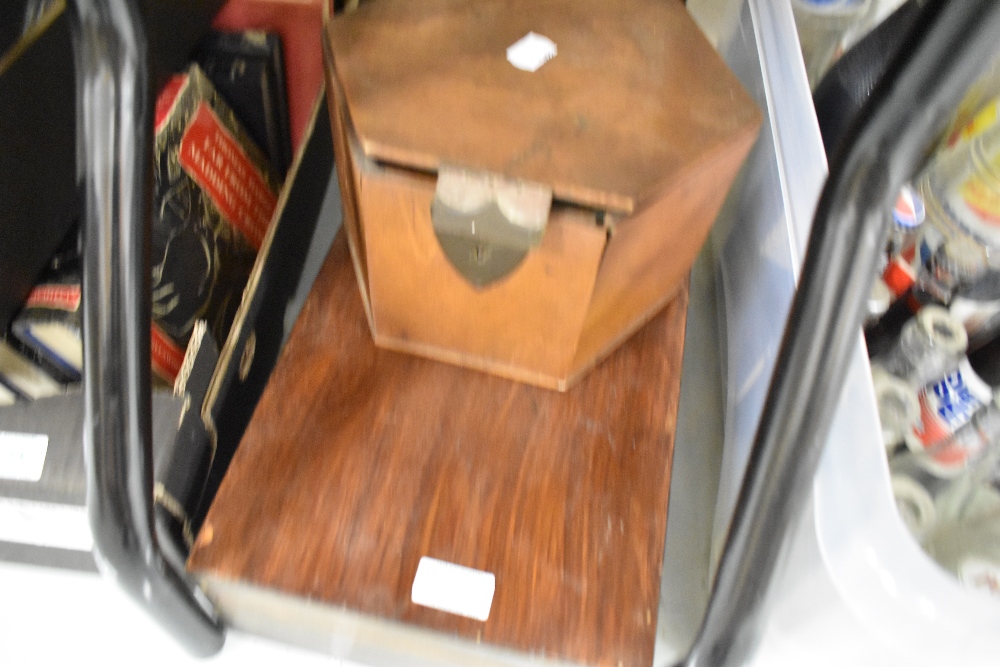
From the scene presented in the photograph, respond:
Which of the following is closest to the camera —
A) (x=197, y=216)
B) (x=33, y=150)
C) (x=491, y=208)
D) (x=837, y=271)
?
(x=837, y=271)

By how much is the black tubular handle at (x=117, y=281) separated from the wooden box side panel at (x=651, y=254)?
32cm

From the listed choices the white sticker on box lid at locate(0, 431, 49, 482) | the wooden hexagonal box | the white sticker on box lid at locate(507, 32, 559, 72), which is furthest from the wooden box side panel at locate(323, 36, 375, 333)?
the white sticker on box lid at locate(0, 431, 49, 482)

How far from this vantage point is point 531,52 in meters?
0.58

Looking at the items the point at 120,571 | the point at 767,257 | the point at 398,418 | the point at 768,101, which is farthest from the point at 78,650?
the point at 768,101

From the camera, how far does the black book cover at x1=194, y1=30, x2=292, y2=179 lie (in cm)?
79

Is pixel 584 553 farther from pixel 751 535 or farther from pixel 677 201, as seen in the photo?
pixel 677 201

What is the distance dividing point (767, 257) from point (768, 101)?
7.3 inches

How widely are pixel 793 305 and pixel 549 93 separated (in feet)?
0.96

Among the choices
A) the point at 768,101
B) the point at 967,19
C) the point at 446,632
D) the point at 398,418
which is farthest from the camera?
the point at 768,101

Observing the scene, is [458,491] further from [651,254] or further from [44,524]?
[44,524]

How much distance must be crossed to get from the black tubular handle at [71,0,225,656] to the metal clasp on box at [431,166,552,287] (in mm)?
195

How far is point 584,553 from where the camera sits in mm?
554

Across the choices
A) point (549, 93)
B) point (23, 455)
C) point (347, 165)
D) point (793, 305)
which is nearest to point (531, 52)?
point (549, 93)

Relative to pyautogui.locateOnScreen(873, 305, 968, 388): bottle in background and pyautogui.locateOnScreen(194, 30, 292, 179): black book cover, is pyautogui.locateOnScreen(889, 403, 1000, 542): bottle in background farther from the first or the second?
pyautogui.locateOnScreen(194, 30, 292, 179): black book cover
